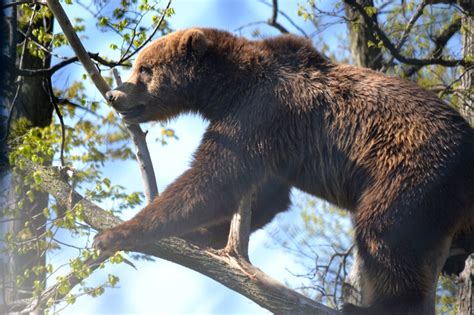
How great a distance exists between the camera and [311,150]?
6.43 metres

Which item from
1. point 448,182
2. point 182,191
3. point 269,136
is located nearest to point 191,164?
point 182,191

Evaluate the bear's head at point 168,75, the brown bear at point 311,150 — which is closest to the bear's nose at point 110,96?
the brown bear at point 311,150

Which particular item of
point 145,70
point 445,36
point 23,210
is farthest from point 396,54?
point 23,210

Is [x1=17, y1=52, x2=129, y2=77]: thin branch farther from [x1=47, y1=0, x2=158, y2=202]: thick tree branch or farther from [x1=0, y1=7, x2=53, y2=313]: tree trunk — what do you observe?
[x1=47, y1=0, x2=158, y2=202]: thick tree branch

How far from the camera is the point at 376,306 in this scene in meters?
5.77

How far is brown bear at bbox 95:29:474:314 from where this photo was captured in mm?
5676

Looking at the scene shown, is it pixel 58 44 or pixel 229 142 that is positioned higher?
pixel 58 44

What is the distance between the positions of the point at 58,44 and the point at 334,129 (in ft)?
9.57

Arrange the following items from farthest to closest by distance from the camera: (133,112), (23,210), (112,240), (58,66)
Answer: (58,66)
(133,112)
(23,210)
(112,240)

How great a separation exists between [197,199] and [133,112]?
1291 mm

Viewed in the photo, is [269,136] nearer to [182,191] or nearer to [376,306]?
[182,191]

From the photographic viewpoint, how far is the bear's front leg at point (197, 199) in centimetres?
589

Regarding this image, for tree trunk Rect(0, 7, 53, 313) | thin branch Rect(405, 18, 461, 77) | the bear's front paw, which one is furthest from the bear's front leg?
thin branch Rect(405, 18, 461, 77)

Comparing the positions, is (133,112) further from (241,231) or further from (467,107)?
(467,107)
